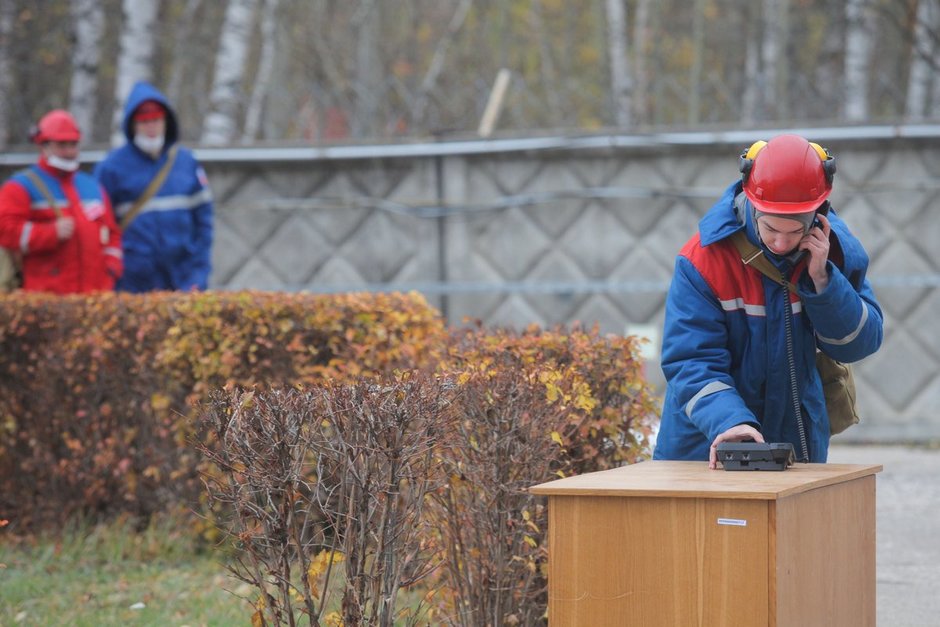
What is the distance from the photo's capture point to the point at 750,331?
14.4 ft

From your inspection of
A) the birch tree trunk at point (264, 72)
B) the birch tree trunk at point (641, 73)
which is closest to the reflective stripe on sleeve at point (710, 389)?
the birch tree trunk at point (641, 73)

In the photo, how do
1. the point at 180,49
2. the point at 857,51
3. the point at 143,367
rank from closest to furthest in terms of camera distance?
the point at 143,367
the point at 857,51
the point at 180,49

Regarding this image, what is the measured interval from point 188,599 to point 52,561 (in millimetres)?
1089

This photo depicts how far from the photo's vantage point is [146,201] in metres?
8.83

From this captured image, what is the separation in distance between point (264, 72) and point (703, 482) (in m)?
21.7

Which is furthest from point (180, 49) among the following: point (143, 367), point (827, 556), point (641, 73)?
point (827, 556)

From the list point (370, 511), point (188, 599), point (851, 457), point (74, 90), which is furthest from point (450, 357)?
point (74, 90)

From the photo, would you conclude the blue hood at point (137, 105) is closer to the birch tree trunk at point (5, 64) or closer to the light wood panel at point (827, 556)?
the birch tree trunk at point (5, 64)

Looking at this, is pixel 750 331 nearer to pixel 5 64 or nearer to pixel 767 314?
pixel 767 314

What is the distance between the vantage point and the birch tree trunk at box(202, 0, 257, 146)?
13.0 meters

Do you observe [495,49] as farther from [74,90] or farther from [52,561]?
[52,561]

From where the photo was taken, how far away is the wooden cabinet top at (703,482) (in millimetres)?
3344

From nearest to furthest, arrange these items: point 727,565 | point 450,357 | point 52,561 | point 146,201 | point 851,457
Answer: point 727,565 → point 450,357 → point 52,561 → point 146,201 → point 851,457

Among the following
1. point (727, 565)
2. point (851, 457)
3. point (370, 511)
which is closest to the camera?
point (727, 565)
